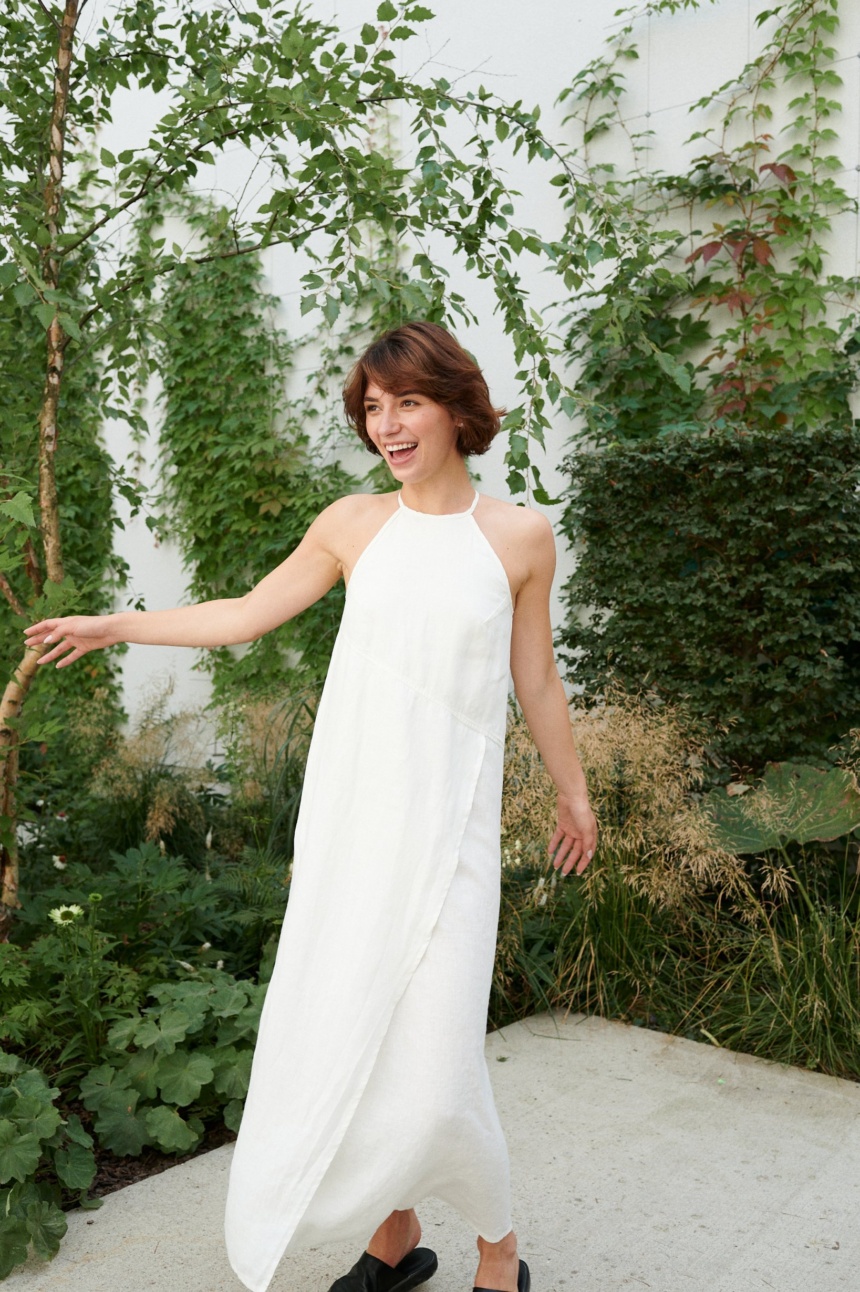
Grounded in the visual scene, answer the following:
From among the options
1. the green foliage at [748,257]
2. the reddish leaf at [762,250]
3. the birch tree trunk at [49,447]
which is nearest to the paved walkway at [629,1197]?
the birch tree trunk at [49,447]

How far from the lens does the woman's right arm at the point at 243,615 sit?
2.04 m

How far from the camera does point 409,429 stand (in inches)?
75.2

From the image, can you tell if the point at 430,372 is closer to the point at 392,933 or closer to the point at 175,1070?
the point at 392,933

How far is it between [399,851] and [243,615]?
542mm

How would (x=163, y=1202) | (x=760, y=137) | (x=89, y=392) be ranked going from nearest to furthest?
(x=163, y=1202) < (x=89, y=392) < (x=760, y=137)

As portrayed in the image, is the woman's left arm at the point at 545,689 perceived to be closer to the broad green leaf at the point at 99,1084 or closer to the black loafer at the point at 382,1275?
the black loafer at the point at 382,1275

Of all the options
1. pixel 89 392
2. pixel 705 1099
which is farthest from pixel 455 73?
pixel 705 1099

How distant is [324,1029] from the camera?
182 cm

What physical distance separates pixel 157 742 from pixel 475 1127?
347cm

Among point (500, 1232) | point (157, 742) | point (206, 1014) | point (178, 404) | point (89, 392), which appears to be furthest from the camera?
point (178, 404)

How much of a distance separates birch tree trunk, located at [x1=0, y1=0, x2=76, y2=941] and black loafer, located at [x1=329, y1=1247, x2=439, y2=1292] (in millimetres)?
1460

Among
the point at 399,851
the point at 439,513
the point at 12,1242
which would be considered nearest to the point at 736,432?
the point at 439,513

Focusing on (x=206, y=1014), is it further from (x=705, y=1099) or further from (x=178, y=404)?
(x=178, y=404)

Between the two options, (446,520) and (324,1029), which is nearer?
(324,1029)
